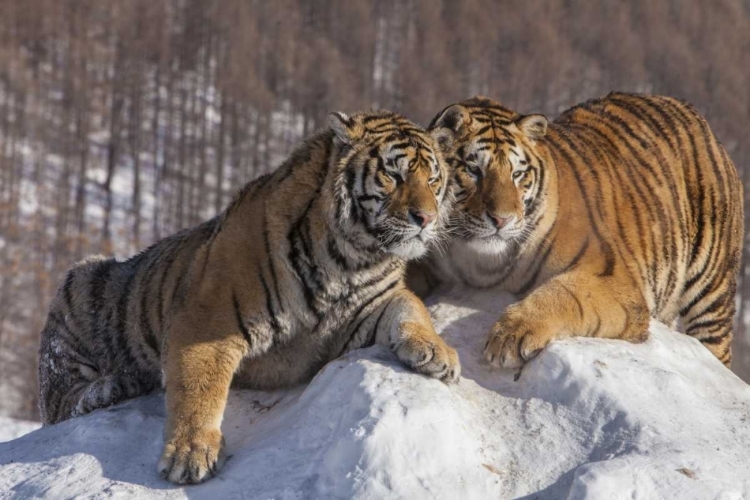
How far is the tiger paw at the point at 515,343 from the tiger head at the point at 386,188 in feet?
1.25

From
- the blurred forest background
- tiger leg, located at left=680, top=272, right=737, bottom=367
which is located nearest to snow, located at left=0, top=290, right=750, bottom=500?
tiger leg, located at left=680, top=272, right=737, bottom=367

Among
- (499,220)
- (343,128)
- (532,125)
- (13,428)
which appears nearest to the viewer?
(343,128)

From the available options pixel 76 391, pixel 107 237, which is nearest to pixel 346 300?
pixel 76 391

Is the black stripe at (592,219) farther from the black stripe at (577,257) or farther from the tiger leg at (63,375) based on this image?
the tiger leg at (63,375)

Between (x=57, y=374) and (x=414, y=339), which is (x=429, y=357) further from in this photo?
(x=57, y=374)

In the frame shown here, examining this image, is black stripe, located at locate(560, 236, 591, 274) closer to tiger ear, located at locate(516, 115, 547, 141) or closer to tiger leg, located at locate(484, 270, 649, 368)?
tiger leg, located at locate(484, 270, 649, 368)

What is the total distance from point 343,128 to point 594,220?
119 centimetres

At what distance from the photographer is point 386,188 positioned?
122 inches

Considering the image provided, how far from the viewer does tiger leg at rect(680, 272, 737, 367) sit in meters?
4.48

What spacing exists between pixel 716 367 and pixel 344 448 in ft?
5.25

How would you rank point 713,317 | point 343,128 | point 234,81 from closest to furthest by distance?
point 343,128, point 713,317, point 234,81

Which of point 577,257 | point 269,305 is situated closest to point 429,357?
point 269,305

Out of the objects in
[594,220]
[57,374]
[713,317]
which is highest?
[594,220]

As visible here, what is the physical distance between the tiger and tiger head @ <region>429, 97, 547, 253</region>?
0.33 feet
